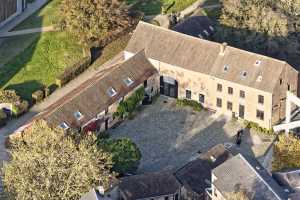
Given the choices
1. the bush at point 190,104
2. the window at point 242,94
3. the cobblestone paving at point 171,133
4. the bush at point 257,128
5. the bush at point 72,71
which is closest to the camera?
the cobblestone paving at point 171,133

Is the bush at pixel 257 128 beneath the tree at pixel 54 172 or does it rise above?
beneath

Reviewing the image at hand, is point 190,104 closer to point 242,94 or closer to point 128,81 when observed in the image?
point 242,94

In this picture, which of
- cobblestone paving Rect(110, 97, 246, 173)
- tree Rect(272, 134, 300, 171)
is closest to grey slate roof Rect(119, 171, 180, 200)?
cobblestone paving Rect(110, 97, 246, 173)

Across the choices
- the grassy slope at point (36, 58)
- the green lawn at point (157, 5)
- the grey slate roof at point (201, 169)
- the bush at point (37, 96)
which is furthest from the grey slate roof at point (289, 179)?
the green lawn at point (157, 5)

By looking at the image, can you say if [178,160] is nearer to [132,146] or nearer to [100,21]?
[132,146]

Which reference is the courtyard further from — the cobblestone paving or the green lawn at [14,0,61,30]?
the green lawn at [14,0,61,30]

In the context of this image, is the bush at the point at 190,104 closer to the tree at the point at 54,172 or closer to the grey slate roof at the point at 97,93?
the grey slate roof at the point at 97,93
